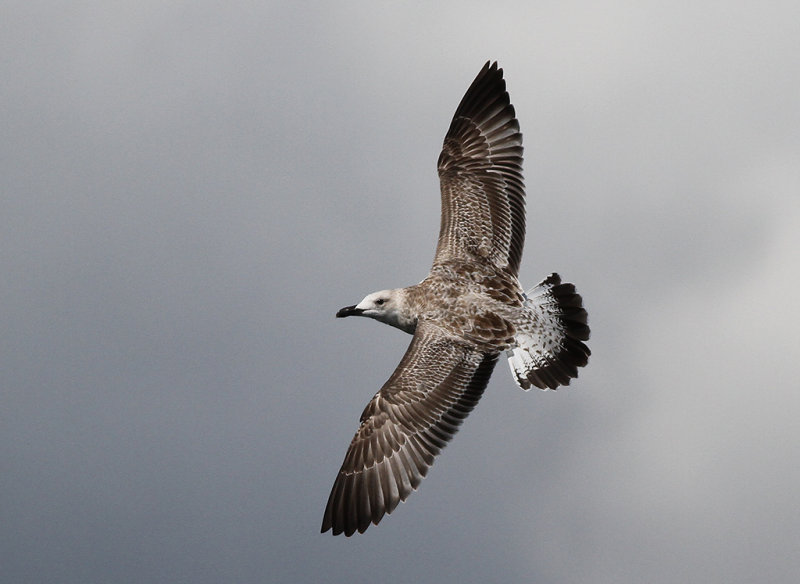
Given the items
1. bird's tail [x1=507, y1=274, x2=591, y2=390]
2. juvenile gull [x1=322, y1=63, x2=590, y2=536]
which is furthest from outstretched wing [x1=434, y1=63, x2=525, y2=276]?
bird's tail [x1=507, y1=274, x2=591, y2=390]

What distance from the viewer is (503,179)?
2314 centimetres

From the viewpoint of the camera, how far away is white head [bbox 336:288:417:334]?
70.2 ft

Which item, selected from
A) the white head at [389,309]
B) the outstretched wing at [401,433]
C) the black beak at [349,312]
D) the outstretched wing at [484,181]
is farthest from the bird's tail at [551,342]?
the black beak at [349,312]

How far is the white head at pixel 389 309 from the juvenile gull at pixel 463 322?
2cm

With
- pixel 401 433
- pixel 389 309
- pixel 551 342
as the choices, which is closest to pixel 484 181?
pixel 389 309

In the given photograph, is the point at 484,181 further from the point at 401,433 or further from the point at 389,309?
the point at 401,433

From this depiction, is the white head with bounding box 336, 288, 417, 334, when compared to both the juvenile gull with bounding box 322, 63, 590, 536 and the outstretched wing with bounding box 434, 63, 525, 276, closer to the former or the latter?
the juvenile gull with bounding box 322, 63, 590, 536

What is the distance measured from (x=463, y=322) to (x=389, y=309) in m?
1.71

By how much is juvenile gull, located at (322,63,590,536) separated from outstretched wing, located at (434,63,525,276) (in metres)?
0.02

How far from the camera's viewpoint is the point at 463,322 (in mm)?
20562

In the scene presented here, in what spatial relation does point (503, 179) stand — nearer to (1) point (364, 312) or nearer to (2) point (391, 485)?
(1) point (364, 312)

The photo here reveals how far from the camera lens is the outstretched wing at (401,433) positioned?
19.3m

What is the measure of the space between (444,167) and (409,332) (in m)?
3.90

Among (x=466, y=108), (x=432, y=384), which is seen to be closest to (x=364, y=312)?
(x=432, y=384)
